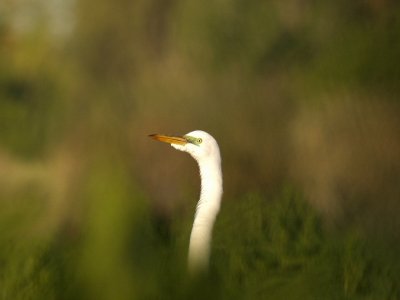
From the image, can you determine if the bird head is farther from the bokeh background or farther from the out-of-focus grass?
the out-of-focus grass

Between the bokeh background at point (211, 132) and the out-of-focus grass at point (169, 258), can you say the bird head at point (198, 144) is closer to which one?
the bokeh background at point (211, 132)

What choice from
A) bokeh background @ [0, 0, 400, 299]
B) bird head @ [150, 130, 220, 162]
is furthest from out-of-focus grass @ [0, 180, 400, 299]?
bird head @ [150, 130, 220, 162]

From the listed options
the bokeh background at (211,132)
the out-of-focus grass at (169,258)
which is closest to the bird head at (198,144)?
the bokeh background at (211,132)

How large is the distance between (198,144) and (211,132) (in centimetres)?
312

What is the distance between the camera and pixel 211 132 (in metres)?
5.75

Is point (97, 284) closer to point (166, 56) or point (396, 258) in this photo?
point (396, 258)

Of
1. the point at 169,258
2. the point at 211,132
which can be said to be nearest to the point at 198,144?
the point at 169,258

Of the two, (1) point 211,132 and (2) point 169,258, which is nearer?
(2) point 169,258

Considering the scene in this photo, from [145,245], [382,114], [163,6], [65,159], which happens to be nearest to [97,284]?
[145,245]

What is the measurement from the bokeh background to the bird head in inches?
7.8

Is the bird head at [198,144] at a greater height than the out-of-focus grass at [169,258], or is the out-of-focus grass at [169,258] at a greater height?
the out-of-focus grass at [169,258]

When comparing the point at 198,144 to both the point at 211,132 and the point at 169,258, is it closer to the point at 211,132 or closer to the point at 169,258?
the point at 169,258

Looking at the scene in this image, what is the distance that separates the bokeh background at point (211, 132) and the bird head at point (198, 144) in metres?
0.20

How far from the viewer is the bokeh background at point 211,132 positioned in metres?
0.27
